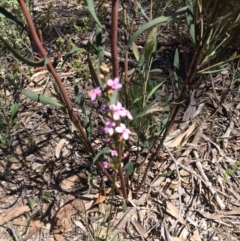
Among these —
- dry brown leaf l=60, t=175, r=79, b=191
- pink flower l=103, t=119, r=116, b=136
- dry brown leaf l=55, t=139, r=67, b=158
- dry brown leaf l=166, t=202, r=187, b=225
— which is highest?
pink flower l=103, t=119, r=116, b=136

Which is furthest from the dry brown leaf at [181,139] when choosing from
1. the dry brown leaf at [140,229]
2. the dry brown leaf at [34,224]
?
the dry brown leaf at [34,224]

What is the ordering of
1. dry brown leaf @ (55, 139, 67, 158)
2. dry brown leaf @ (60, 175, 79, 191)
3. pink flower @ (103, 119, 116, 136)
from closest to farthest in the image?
pink flower @ (103, 119, 116, 136) < dry brown leaf @ (60, 175, 79, 191) < dry brown leaf @ (55, 139, 67, 158)

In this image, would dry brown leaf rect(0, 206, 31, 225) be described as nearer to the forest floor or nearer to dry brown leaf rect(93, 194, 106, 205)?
the forest floor

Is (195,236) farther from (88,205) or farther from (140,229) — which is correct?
(88,205)

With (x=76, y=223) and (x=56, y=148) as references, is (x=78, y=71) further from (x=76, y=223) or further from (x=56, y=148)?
(x=76, y=223)

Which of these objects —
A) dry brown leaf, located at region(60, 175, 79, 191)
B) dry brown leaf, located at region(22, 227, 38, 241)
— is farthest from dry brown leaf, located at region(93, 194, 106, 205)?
dry brown leaf, located at region(22, 227, 38, 241)

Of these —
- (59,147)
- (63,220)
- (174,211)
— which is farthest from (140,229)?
(59,147)

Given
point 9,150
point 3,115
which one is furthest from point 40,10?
point 9,150

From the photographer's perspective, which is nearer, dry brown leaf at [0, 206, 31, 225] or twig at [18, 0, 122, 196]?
twig at [18, 0, 122, 196]

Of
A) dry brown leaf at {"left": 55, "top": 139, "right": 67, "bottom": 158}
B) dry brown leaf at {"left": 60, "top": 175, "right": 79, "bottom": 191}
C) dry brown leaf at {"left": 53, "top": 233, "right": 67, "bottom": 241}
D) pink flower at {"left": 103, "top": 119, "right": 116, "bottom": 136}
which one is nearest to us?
pink flower at {"left": 103, "top": 119, "right": 116, "bottom": 136}
